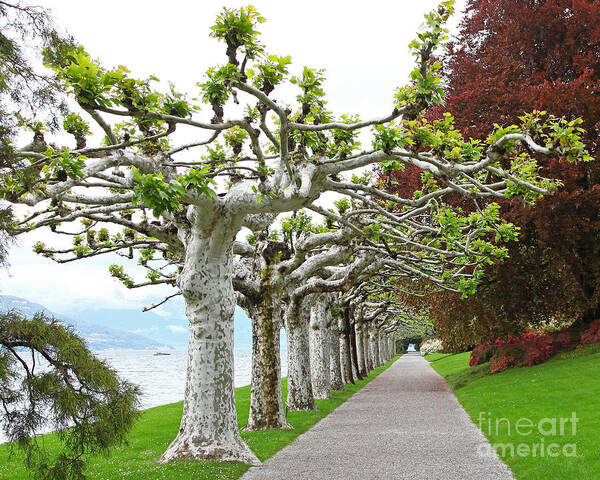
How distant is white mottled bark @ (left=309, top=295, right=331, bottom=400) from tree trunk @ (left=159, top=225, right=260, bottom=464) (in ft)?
42.4

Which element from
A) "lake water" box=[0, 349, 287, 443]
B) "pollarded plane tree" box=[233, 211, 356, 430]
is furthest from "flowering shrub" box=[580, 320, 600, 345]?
"lake water" box=[0, 349, 287, 443]

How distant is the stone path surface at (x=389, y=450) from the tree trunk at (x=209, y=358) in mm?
1150

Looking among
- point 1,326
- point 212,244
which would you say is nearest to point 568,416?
point 212,244

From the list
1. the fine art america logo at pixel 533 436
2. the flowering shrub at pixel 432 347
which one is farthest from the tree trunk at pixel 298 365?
the flowering shrub at pixel 432 347

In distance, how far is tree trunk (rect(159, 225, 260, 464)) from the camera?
418 inches

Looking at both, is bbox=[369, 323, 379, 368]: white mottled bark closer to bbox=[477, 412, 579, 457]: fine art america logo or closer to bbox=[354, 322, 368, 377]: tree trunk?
bbox=[354, 322, 368, 377]: tree trunk

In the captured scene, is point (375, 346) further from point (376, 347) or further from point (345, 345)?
point (345, 345)

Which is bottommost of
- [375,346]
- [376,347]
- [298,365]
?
[298,365]

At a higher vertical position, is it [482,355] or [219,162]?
[219,162]

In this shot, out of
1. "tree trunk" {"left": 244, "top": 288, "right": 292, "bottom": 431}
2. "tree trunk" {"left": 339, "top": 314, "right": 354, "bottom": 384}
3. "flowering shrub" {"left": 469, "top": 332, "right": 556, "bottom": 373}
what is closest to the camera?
"tree trunk" {"left": 244, "top": 288, "right": 292, "bottom": 431}

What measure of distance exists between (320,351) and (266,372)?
9.14 meters

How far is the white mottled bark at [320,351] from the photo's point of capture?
2359 cm

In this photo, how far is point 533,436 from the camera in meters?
11.7

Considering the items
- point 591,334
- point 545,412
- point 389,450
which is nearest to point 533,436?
point 545,412
